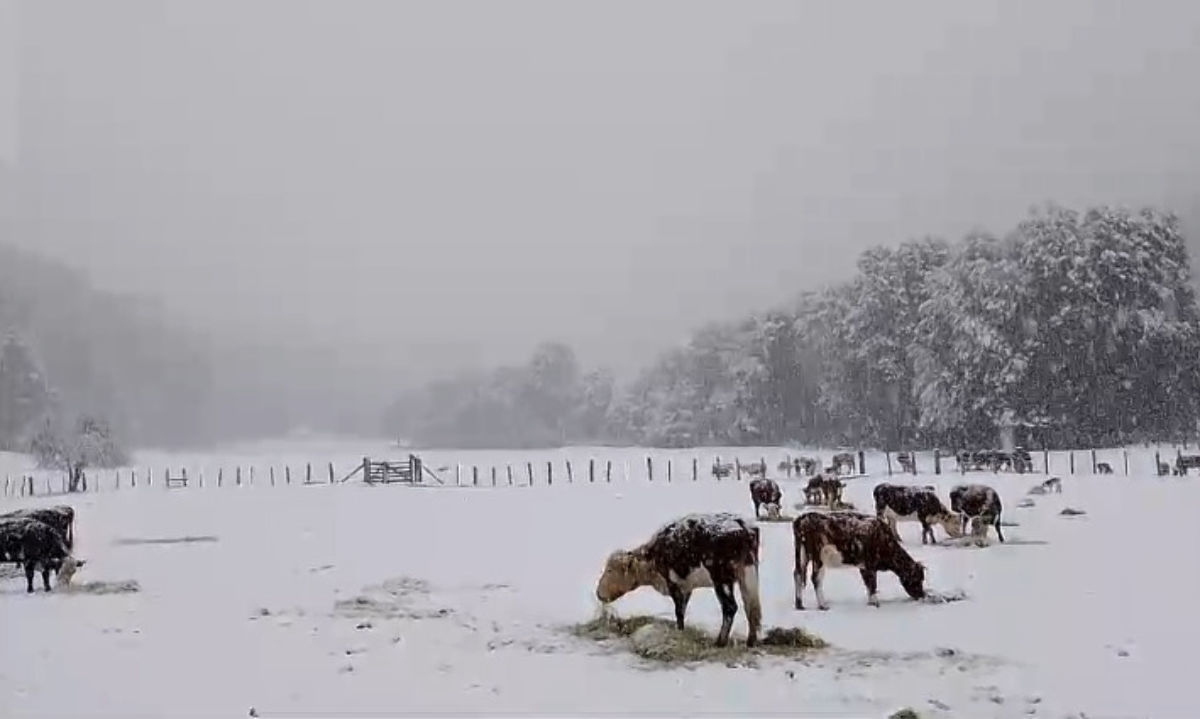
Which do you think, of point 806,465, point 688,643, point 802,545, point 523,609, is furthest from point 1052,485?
point 523,609

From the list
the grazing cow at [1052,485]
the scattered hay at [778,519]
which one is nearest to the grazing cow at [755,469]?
the scattered hay at [778,519]

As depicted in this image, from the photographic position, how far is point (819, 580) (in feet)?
18.7

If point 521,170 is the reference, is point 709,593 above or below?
below

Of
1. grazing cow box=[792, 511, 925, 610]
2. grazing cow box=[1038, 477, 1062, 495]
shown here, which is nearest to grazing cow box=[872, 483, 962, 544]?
grazing cow box=[1038, 477, 1062, 495]

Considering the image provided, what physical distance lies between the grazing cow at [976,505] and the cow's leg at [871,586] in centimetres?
186

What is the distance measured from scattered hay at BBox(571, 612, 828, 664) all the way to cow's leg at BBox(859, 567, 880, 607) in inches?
33.5

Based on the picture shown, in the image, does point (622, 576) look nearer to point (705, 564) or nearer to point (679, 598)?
point (679, 598)

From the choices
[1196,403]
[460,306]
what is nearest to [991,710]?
[1196,403]

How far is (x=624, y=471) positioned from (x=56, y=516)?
3841 mm

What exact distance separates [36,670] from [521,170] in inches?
186

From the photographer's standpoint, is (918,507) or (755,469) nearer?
(755,469)

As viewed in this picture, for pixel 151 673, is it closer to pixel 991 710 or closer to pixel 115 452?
pixel 115 452

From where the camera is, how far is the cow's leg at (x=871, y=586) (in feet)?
18.6

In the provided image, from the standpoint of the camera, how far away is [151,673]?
16.2 ft
